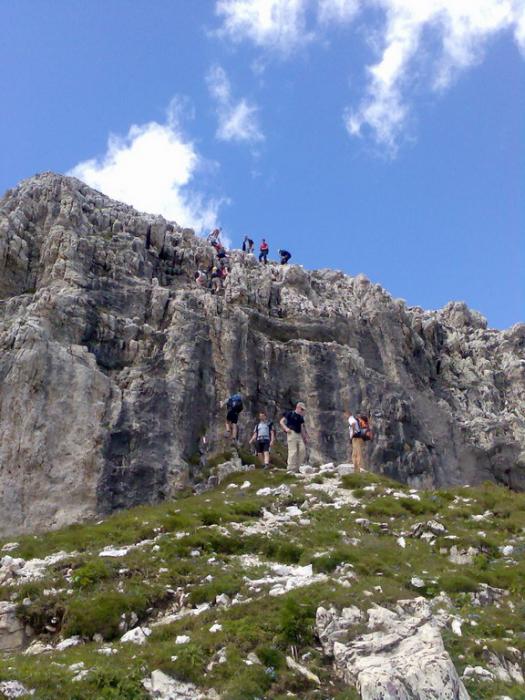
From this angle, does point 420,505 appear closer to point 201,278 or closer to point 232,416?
point 232,416

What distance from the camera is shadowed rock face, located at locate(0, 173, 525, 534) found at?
3164 centimetres

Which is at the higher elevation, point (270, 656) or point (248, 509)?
point (248, 509)

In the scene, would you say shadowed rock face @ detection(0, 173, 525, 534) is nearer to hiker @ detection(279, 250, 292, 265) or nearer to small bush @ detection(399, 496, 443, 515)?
hiker @ detection(279, 250, 292, 265)

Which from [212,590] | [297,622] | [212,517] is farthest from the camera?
[212,517]

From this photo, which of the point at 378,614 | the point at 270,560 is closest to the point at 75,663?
the point at 378,614

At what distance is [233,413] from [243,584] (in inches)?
685

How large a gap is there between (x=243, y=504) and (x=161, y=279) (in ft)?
76.1

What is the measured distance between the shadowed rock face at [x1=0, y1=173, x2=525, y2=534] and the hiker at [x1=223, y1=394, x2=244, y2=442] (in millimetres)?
575

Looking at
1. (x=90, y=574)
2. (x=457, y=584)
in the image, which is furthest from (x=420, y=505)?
(x=90, y=574)

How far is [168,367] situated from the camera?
36562mm

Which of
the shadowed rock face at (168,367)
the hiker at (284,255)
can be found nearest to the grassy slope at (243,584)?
the shadowed rock face at (168,367)

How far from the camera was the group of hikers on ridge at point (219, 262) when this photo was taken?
4756cm

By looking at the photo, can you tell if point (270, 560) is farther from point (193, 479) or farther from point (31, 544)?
point (193, 479)

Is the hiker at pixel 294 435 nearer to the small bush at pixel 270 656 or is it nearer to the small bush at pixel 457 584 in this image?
the small bush at pixel 457 584
